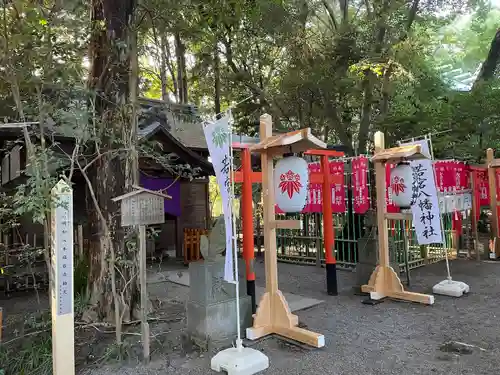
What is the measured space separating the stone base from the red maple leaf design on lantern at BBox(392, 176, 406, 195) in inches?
143

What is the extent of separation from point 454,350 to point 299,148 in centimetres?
328

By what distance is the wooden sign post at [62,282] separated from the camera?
4133mm

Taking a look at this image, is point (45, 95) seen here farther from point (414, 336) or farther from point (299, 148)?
point (414, 336)

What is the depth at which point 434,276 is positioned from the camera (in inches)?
368

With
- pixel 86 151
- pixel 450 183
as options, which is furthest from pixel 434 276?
pixel 86 151

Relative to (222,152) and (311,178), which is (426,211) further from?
(222,152)

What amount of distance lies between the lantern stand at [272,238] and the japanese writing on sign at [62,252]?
2487mm

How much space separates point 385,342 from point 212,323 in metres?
2.35

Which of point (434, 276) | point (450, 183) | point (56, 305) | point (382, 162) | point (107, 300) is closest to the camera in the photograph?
point (56, 305)

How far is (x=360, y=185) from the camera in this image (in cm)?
947

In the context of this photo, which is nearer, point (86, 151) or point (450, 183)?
point (86, 151)

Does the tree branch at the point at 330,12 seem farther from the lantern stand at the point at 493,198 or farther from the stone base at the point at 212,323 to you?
the stone base at the point at 212,323

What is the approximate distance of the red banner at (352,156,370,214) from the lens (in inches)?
370

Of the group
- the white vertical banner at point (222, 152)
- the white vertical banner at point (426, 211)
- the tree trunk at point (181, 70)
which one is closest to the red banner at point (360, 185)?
the white vertical banner at point (426, 211)
